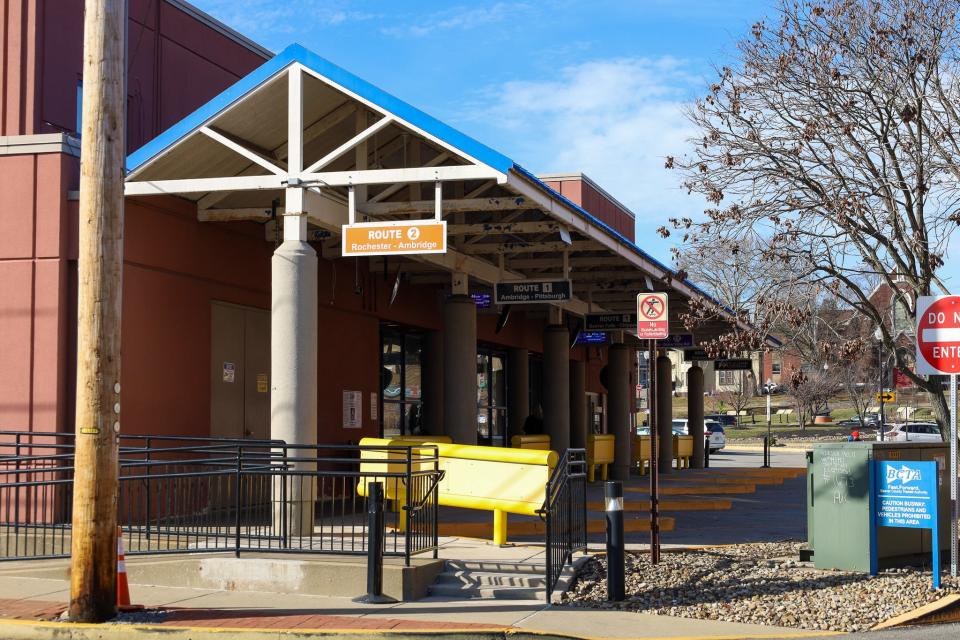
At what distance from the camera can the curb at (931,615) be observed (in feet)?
32.4

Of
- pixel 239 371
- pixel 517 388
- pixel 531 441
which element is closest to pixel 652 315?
pixel 239 371

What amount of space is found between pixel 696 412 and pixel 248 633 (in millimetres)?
28286

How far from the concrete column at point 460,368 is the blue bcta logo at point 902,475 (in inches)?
322

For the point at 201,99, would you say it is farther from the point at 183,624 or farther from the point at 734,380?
the point at 734,380

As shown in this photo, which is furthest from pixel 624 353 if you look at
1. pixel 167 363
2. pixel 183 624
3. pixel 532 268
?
pixel 183 624

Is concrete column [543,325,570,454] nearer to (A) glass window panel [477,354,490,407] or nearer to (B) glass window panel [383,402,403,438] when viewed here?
(B) glass window panel [383,402,403,438]

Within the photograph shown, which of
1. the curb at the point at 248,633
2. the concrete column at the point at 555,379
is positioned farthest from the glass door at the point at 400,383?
the curb at the point at 248,633

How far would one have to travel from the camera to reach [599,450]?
2492 centimetres

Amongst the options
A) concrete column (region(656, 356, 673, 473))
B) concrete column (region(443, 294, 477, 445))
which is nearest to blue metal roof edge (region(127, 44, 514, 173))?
concrete column (region(443, 294, 477, 445))

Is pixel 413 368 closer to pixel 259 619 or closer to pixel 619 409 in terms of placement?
pixel 619 409

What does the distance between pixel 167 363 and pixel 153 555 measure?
3.80 metres

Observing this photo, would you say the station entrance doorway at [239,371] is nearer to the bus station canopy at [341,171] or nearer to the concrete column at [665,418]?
the bus station canopy at [341,171]

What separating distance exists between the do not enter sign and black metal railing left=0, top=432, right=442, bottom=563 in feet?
17.5

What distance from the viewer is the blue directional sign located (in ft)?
37.2
